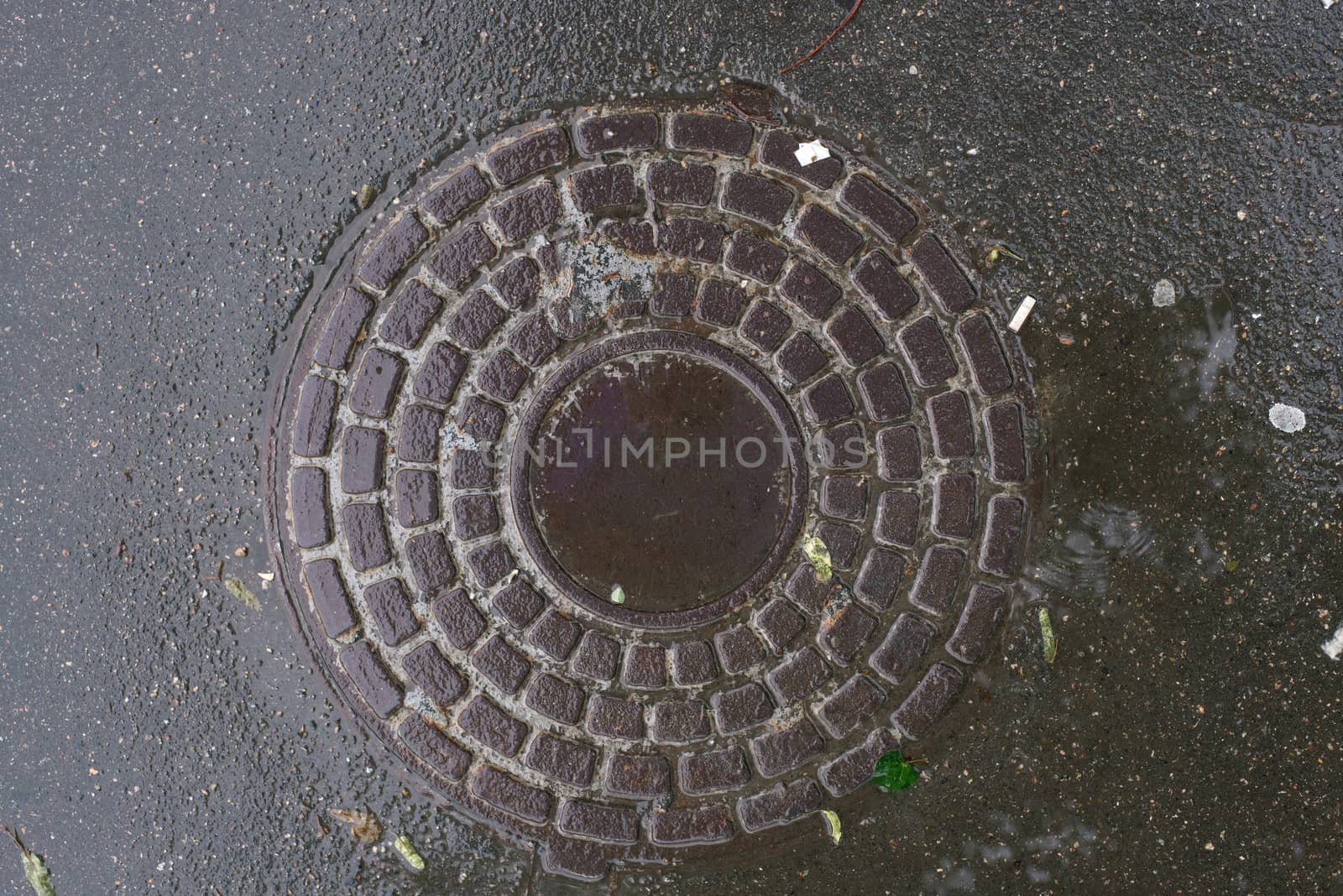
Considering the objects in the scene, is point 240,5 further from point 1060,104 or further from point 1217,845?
point 1217,845

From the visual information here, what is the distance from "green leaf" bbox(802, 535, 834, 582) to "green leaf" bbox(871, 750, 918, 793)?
644 millimetres

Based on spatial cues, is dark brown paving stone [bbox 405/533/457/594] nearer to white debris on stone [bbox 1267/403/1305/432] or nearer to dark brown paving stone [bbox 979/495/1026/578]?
dark brown paving stone [bbox 979/495/1026/578]

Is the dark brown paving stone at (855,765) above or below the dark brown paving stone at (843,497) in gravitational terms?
below

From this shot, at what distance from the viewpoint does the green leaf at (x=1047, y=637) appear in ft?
7.82

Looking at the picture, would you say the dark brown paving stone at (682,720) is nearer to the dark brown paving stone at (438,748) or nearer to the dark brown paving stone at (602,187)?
the dark brown paving stone at (438,748)

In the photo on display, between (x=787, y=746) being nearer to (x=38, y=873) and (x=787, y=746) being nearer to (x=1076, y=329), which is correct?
(x=1076, y=329)

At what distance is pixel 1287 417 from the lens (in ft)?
7.81

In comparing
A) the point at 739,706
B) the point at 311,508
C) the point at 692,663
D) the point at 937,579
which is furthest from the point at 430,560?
the point at 937,579

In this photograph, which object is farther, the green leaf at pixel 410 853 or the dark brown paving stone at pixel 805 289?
the green leaf at pixel 410 853

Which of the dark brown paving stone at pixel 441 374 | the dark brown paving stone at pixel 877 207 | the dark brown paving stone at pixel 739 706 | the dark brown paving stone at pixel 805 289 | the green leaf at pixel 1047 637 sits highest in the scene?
the dark brown paving stone at pixel 877 207

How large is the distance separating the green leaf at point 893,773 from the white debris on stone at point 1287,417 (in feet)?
5.56

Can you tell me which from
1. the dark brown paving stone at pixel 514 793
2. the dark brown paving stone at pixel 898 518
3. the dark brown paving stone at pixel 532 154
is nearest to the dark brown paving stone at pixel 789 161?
the dark brown paving stone at pixel 532 154

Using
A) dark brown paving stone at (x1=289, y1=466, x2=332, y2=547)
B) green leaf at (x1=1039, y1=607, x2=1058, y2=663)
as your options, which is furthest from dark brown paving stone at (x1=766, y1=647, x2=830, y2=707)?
dark brown paving stone at (x1=289, y1=466, x2=332, y2=547)

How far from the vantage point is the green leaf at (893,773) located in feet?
7.75
